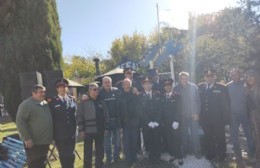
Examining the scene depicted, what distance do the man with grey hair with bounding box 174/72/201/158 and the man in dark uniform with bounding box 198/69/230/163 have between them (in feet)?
0.60

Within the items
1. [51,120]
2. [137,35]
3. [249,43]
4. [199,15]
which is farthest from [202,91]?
[137,35]

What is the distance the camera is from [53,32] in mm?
12078

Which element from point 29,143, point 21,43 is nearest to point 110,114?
point 29,143

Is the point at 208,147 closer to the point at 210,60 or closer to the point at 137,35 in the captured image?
the point at 210,60

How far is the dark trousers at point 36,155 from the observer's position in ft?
23.7

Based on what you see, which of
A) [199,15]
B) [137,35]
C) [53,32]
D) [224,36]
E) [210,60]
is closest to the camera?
[53,32]

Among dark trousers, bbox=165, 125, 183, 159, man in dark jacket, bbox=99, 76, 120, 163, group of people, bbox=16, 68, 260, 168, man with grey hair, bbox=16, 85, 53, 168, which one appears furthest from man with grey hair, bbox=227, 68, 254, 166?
man with grey hair, bbox=16, 85, 53, 168

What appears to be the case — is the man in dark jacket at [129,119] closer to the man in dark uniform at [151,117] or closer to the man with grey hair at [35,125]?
the man in dark uniform at [151,117]

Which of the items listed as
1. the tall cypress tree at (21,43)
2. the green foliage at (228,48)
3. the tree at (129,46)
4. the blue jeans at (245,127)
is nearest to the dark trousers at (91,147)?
the blue jeans at (245,127)

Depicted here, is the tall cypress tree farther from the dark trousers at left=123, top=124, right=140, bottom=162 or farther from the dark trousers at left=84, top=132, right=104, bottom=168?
the dark trousers at left=84, top=132, right=104, bottom=168

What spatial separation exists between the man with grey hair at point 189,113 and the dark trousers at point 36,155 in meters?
3.36

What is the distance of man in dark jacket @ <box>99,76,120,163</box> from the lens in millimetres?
9216

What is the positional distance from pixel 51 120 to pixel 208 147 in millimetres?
3771

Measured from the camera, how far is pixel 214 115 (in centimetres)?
879
